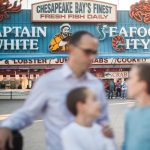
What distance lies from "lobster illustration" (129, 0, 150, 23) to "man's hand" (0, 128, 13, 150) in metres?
34.4

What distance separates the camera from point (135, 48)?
3631 cm

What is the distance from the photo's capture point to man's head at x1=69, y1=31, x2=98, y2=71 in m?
3.19

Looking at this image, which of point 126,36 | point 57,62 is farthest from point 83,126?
point 126,36

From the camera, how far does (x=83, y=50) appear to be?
3193 millimetres

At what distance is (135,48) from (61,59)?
5.94 metres

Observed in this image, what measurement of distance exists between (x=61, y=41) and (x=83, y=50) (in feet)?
106

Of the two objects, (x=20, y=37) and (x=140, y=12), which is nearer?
(x=20, y=37)

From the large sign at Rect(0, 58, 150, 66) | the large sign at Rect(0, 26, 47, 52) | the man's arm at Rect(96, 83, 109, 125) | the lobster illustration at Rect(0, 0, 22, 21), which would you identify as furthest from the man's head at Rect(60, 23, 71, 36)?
the man's arm at Rect(96, 83, 109, 125)

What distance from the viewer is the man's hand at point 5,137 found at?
296 centimetres

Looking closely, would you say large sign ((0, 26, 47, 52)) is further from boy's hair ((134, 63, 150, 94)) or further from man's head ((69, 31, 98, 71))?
boy's hair ((134, 63, 150, 94))

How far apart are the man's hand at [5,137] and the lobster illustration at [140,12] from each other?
34.4 metres

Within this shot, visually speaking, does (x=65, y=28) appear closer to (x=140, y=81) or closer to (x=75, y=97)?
(x=140, y=81)

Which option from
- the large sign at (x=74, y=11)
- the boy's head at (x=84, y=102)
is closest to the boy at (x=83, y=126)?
the boy's head at (x=84, y=102)

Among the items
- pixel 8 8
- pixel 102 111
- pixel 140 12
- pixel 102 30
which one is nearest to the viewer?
pixel 102 111
